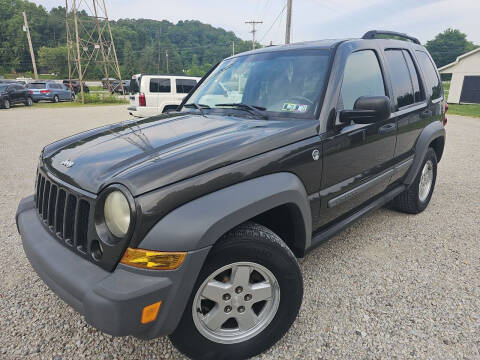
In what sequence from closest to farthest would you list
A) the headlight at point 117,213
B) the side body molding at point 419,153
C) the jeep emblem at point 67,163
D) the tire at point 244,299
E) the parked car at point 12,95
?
the headlight at point 117,213, the tire at point 244,299, the jeep emblem at point 67,163, the side body molding at point 419,153, the parked car at point 12,95

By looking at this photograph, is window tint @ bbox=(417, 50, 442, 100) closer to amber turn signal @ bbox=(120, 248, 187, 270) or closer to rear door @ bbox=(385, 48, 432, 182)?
rear door @ bbox=(385, 48, 432, 182)

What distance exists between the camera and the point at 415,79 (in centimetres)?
347

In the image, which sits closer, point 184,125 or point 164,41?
point 184,125

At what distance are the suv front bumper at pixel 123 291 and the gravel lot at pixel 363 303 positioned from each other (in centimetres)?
61

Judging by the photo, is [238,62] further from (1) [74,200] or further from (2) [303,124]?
(1) [74,200]

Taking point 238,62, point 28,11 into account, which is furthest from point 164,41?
point 238,62

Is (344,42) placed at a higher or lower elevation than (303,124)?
higher

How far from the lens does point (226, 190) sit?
1.72 meters

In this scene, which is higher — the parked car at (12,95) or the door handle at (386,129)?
the door handle at (386,129)

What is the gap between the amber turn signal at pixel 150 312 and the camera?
4.84ft

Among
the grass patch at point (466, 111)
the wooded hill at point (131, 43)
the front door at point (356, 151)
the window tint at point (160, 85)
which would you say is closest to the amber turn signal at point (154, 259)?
the front door at point (356, 151)

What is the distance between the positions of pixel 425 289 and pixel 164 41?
9328 centimetres

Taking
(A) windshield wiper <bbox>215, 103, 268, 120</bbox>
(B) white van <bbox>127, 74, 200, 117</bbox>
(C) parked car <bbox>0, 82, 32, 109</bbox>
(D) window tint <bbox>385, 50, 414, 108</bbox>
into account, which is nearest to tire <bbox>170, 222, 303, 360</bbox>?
(A) windshield wiper <bbox>215, 103, 268, 120</bbox>

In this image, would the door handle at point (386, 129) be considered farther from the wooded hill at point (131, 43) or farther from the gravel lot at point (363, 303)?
the wooded hill at point (131, 43)
